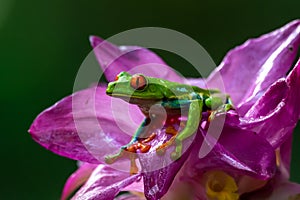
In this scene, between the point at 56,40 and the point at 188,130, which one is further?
the point at 56,40

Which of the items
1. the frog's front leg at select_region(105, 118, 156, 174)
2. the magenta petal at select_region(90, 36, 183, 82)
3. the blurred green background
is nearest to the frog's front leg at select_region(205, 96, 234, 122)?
the frog's front leg at select_region(105, 118, 156, 174)

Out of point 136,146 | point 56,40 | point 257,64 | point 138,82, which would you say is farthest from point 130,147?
point 56,40

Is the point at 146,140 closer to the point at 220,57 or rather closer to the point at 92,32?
the point at 220,57

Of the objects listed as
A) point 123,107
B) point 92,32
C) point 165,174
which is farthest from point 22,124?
point 165,174

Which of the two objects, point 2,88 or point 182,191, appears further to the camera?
point 2,88

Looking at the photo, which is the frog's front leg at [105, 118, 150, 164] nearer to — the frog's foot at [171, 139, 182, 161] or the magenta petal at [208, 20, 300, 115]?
the frog's foot at [171, 139, 182, 161]

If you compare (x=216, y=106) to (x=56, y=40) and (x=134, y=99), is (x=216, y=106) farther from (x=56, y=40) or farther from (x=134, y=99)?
(x=56, y=40)
